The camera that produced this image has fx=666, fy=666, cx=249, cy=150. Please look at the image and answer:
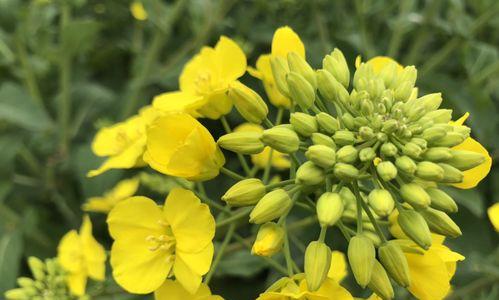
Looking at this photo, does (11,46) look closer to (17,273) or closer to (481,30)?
(17,273)

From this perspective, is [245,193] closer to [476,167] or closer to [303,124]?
[303,124]

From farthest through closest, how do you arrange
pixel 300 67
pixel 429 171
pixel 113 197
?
pixel 113 197, pixel 300 67, pixel 429 171

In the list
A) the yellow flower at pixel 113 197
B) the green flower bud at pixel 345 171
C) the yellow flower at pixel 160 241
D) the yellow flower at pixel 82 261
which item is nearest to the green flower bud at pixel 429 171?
the green flower bud at pixel 345 171

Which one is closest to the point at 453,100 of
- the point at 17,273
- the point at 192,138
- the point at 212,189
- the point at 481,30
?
the point at 481,30

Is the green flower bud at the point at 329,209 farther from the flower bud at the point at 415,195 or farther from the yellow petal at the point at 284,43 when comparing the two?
the yellow petal at the point at 284,43

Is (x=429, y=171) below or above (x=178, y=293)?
above

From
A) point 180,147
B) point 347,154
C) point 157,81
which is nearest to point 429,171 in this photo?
point 347,154

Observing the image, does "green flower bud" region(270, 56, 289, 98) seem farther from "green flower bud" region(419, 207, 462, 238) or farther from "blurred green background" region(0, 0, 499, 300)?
"blurred green background" region(0, 0, 499, 300)
